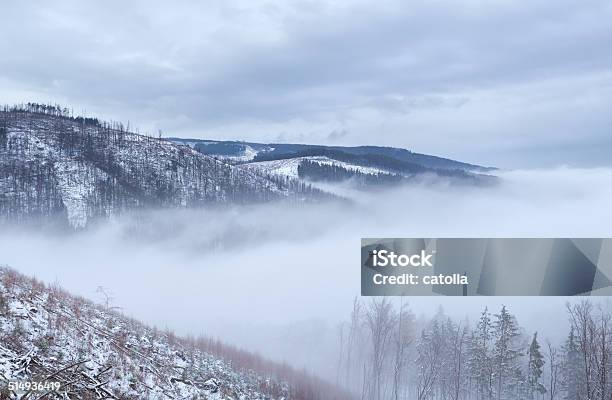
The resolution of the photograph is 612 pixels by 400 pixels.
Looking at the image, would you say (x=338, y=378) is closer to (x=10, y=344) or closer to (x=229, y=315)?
(x=229, y=315)

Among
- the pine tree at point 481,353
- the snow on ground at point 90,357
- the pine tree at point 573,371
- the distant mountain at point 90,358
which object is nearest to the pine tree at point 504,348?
the pine tree at point 481,353

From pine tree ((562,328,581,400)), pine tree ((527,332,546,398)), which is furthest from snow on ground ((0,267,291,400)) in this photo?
pine tree ((527,332,546,398))

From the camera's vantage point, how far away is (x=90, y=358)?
17047mm

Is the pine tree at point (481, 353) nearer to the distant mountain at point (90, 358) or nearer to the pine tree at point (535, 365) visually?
the pine tree at point (535, 365)

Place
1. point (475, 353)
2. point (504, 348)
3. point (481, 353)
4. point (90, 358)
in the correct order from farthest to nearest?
point (475, 353) < point (481, 353) < point (504, 348) < point (90, 358)

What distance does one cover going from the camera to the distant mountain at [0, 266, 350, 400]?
13953mm

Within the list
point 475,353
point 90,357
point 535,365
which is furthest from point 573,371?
point 90,357

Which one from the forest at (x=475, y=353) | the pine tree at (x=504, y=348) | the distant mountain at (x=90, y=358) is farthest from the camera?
the forest at (x=475, y=353)

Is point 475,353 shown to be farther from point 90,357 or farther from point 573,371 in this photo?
point 90,357

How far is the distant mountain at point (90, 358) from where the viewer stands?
45.8 ft

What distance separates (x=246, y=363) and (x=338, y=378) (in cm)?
3558

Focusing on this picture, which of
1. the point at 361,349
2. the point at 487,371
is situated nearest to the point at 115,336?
the point at 487,371

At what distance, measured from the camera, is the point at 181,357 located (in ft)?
78.0

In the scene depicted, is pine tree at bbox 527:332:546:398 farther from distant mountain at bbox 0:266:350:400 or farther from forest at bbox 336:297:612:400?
distant mountain at bbox 0:266:350:400
